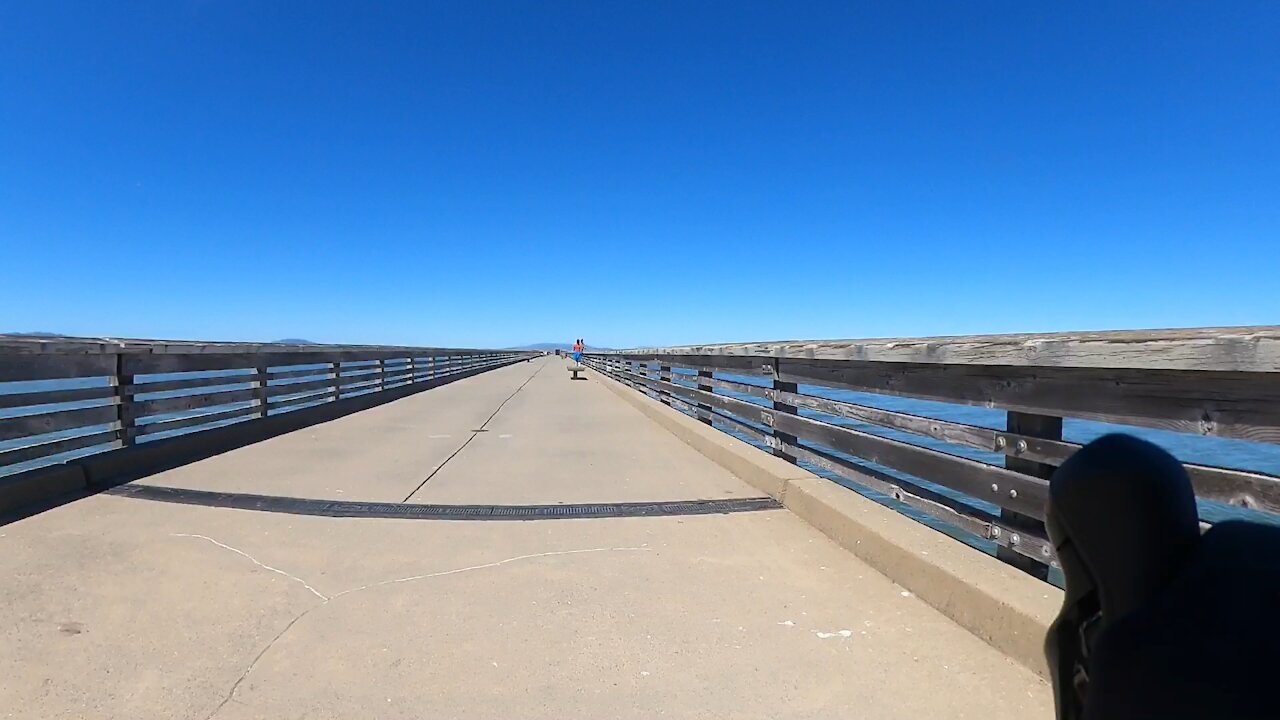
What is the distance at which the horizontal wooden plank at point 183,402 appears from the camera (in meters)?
6.81

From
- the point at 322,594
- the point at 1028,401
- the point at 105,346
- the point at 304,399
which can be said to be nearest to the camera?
the point at 1028,401

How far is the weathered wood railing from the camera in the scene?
7.77 feet

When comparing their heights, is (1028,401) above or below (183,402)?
above

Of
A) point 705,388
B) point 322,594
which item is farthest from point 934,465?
point 705,388

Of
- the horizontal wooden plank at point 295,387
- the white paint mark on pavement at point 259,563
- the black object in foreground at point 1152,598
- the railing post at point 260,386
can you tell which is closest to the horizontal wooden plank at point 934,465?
the black object in foreground at point 1152,598

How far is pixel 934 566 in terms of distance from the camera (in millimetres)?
3598

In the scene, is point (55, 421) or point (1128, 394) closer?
point (1128, 394)

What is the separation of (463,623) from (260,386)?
7349 mm

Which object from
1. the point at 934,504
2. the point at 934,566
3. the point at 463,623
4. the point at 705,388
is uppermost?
the point at 705,388

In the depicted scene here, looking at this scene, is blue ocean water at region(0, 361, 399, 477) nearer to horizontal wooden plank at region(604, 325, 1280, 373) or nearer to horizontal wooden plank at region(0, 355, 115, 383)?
horizontal wooden plank at region(0, 355, 115, 383)

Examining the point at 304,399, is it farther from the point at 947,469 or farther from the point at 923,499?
the point at 947,469

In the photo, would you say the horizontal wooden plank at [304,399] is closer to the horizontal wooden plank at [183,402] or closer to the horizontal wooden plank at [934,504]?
the horizontal wooden plank at [183,402]

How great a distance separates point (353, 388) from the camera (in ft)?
45.0

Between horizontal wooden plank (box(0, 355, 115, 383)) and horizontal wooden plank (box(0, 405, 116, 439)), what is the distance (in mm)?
294
